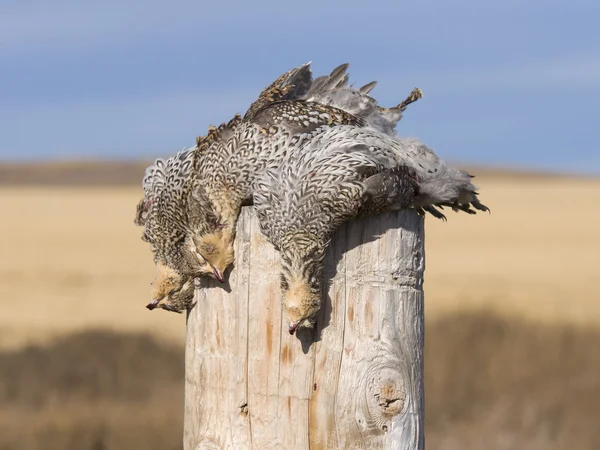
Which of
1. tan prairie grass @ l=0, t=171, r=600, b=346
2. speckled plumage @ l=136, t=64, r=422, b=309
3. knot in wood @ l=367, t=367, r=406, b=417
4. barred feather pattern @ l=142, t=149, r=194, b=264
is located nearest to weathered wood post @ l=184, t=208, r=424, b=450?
knot in wood @ l=367, t=367, r=406, b=417

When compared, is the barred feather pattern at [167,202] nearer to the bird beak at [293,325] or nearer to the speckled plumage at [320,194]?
the speckled plumage at [320,194]

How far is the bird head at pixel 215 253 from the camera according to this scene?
3.00 m

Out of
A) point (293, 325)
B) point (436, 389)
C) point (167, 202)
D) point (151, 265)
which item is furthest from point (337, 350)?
point (151, 265)

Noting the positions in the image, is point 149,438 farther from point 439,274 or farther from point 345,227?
point 439,274

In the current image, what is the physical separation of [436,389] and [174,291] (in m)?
6.30

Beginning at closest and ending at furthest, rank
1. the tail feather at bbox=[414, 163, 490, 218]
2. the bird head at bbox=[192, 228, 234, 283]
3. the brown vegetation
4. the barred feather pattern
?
the bird head at bbox=[192, 228, 234, 283] → the tail feather at bbox=[414, 163, 490, 218] → the barred feather pattern → the brown vegetation

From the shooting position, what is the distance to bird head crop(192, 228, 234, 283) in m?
3.00

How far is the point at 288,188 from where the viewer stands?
115 inches

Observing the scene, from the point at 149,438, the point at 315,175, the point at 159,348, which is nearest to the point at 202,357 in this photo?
the point at 315,175

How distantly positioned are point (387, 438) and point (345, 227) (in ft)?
2.03

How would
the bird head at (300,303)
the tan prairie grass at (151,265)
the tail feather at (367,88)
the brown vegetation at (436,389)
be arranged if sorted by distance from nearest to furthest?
the bird head at (300,303) → the tail feather at (367,88) → the brown vegetation at (436,389) → the tan prairie grass at (151,265)

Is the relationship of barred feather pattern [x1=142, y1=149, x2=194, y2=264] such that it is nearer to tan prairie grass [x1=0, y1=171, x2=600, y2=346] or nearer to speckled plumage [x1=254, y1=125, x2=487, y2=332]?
speckled plumage [x1=254, y1=125, x2=487, y2=332]

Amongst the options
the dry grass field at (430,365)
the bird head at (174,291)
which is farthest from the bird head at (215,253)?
the dry grass field at (430,365)

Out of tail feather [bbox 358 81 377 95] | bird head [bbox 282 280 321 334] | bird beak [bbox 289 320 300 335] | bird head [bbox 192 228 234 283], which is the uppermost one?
tail feather [bbox 358 81 377 95]
